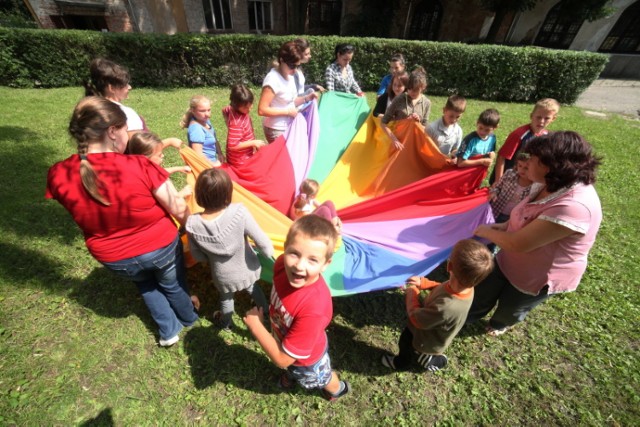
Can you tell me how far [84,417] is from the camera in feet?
7.17

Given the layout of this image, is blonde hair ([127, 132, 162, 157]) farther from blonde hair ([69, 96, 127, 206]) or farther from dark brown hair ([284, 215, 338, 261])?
dark brown hair ([284, 215, 338, 261])

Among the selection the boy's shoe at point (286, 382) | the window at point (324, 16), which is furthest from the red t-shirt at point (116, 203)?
the window at point (324, 16)

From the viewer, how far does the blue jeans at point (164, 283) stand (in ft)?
6.85

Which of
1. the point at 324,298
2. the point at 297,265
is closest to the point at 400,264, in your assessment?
the point at 324,298

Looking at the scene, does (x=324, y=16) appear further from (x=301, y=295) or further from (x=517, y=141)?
(x=301, y=295)

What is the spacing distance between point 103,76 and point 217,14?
58.5ft

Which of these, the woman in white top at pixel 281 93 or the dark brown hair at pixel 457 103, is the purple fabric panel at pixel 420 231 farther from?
the woman in white top at pixel 281 93

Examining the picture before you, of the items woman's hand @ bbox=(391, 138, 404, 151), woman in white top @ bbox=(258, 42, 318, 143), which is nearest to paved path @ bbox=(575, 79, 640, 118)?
woman's hand @ bbox=(391, 138, 404, 151)

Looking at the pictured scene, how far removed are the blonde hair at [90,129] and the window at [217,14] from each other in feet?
60.5

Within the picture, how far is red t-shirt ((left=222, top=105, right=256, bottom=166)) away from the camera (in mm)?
3459

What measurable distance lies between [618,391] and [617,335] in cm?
73

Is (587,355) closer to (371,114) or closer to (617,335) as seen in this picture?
(617,335)

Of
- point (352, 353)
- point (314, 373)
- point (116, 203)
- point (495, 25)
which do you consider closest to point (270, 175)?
point (116, 203)

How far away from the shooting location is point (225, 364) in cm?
259
